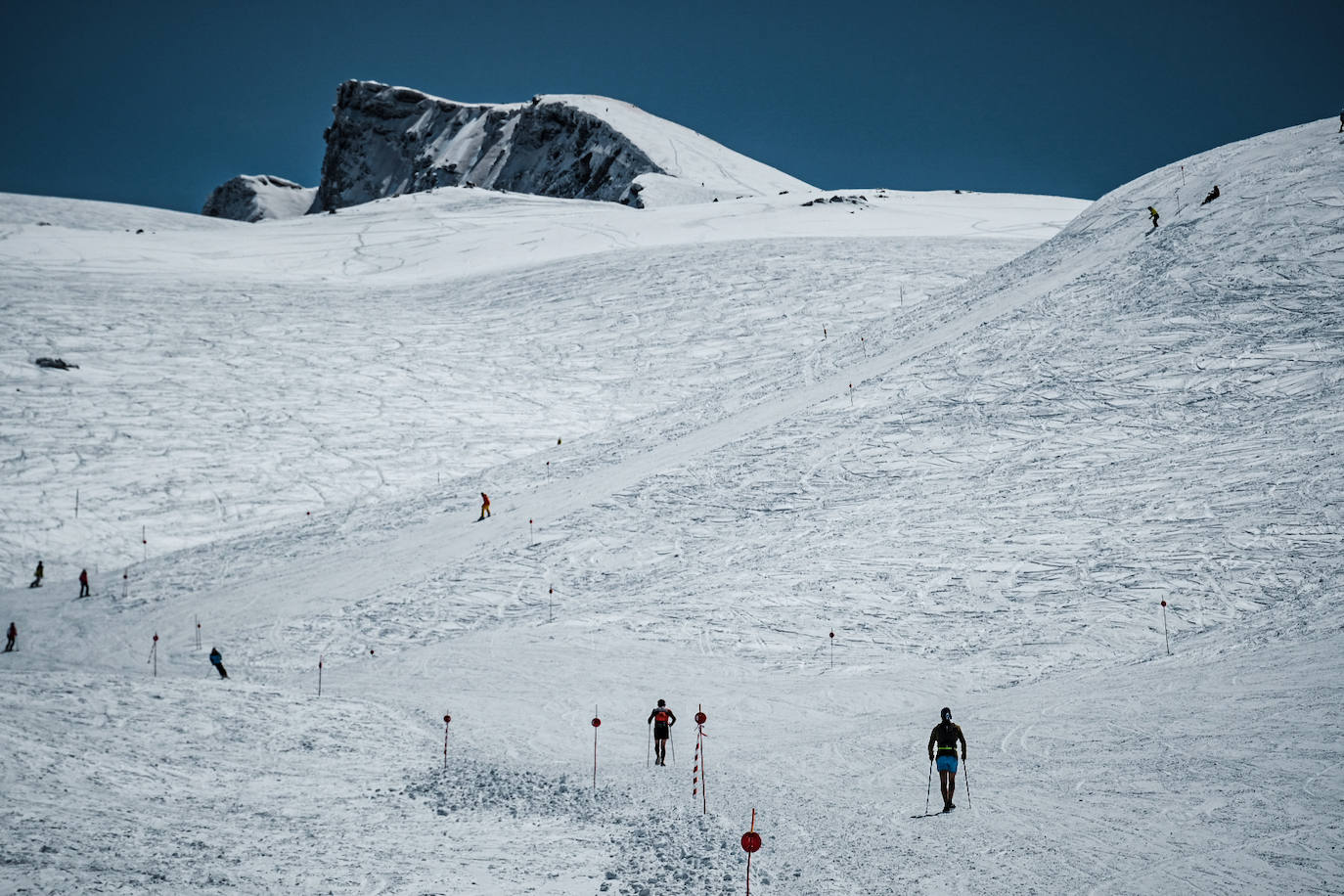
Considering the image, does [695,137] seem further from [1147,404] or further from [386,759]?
[386,759]

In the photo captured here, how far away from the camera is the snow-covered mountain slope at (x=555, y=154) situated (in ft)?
443

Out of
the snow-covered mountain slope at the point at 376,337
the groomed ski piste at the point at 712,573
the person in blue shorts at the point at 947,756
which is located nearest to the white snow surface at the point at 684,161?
the snow-covered mountain slope at the point at 376,337

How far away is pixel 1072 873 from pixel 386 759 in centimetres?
1040

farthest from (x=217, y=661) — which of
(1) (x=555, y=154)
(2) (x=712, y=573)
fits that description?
(1) (x=555, y=154)

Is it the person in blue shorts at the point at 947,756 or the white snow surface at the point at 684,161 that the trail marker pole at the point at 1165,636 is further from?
the white snow surface at the point at 684,161

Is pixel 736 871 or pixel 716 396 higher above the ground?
pixel 716 396

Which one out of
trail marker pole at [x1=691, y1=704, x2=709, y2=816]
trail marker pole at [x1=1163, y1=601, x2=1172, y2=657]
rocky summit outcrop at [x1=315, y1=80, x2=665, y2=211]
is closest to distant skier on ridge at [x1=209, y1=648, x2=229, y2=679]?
trail marker pole at [x1=691, y1=704, x2=709, y2=816]

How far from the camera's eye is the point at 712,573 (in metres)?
24.8

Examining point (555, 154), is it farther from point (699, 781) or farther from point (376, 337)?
point (699, 781)

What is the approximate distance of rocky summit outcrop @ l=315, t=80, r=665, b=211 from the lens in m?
148

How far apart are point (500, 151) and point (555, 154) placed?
15189 millimetres

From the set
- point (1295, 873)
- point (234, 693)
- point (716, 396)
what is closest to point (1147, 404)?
point (716, 396)

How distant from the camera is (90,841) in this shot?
397 inches

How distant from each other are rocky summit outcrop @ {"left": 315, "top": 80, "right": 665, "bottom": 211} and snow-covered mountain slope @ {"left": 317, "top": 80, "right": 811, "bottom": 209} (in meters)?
0.22
